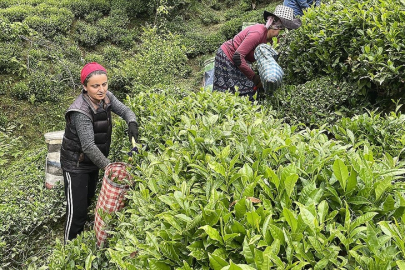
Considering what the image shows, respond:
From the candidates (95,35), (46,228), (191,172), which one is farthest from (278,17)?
(95,35)

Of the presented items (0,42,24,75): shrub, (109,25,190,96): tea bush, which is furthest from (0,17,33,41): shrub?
(109,25,190,96): tea bush

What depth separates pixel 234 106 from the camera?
121 inches

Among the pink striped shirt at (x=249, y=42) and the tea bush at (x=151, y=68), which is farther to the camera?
the tea bush at (x=151, y=68)

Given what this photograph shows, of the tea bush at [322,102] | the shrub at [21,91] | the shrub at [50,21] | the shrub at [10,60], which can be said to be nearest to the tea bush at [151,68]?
the shrub at [21,91]

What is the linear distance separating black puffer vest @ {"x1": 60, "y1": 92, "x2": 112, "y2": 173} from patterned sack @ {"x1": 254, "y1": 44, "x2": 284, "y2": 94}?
173 cm

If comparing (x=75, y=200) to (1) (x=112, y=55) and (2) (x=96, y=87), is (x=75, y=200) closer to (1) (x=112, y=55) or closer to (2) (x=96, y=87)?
(2) (x=96, y=87)

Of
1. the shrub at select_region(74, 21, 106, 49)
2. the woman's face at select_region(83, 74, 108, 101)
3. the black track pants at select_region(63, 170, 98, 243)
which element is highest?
the woman's face at select_region(83, 74, 108, 101)

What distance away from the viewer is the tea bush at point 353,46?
301 cm

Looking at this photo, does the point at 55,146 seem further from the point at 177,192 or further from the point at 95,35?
the point at 95,35

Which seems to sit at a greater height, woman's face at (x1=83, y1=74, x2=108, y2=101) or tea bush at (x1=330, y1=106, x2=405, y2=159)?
tea bush at (x1=330, y1=106, x2=405, y2=159)

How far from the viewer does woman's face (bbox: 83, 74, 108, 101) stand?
10.1 feet

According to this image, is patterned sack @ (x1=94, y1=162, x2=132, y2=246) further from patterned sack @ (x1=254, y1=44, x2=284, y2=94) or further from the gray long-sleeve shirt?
patterned sack @ (x1=254, y1=44, x2=284, y2=94)

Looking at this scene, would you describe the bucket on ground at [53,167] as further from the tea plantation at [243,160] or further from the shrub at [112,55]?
the shrub at [112,55]

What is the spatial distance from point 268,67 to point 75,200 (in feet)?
8.17
